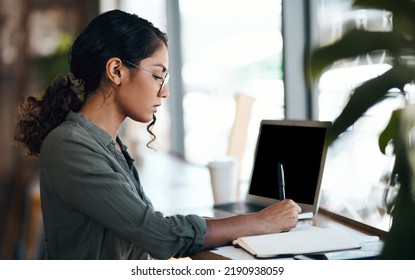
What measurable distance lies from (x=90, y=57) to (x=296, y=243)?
61 centimetres

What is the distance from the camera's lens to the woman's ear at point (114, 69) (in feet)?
5.01

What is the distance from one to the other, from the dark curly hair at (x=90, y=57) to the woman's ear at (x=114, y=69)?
→ 0.01 metres

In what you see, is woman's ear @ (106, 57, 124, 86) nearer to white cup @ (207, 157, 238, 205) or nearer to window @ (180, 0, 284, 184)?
white cup @ (207, 157, 238, 205)

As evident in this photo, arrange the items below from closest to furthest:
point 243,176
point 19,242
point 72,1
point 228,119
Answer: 1. point 243,176
2. point 19,242
3. point 228,119
4. point 72,1

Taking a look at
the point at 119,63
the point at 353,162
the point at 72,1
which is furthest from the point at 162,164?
the point at 119,63

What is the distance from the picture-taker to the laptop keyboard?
1.91 meters

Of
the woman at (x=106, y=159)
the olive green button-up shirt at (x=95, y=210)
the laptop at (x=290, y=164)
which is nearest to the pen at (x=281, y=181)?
the laptop at (x=290, y=164)

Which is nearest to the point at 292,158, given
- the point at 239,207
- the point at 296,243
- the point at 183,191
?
the point at 239,207

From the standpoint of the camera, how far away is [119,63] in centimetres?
153

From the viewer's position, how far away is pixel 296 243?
1.42 meters

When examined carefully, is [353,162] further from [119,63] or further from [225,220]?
[119,63]

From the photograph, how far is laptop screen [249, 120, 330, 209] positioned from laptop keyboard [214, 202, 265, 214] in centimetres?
5

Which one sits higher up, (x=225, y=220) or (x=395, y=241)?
(x=395, y=241)
